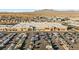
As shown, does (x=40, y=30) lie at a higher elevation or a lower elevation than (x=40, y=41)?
higher

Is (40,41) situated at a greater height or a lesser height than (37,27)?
lesser

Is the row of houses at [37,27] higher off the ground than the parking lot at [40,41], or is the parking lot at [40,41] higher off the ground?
the row of houses at [37,27]

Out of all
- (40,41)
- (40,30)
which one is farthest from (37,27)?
(40,41)

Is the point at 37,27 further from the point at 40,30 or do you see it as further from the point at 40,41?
the point at 40,41
